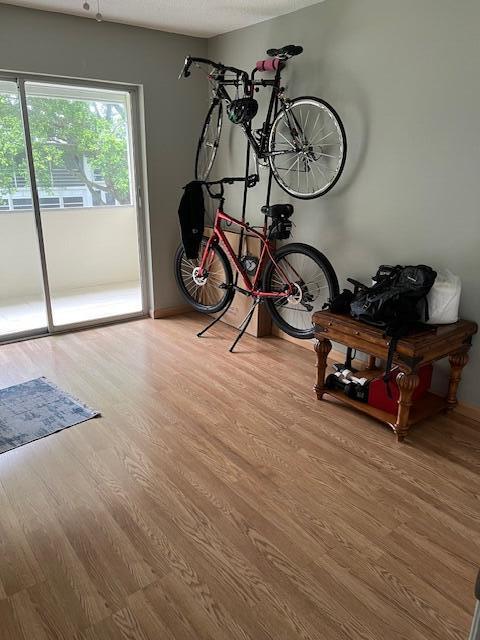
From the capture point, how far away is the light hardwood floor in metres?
1.46

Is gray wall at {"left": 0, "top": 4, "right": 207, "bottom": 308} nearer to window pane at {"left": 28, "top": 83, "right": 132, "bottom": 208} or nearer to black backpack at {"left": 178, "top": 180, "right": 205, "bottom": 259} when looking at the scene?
Answer: window pane at {"left": 28, "top": 83, "right": 132, "bottom": 208}

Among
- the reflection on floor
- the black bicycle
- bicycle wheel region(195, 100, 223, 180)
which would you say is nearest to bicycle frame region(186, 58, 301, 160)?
the black bicycle

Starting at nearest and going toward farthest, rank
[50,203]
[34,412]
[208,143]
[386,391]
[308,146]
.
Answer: [386,391] < [34,412] < [308,146] < [50,203] < [208,143]

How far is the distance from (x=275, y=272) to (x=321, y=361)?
0.99 m

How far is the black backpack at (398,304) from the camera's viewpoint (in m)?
2.34

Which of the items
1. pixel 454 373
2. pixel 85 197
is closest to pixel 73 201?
pixel 85 197

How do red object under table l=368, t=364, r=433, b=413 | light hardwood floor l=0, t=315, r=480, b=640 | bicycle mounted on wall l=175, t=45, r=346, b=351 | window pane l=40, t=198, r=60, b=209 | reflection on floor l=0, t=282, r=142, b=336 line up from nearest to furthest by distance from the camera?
light hardwood floor l=0, t=315, r=480, b=640 → red object under table l=368, t=364, r=433, b=413 → bicycle mounted on wall l=175, t=45, r=346, b=351 → window pane l=40, t=198, r=60, b=209 → reflection on floor l=0, t=282, r=142, b=336

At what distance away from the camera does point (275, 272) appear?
3516mm

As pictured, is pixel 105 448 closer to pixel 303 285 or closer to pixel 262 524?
pixel 262 524

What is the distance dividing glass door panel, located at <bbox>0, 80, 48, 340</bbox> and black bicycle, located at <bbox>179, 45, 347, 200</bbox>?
1318 millimetres

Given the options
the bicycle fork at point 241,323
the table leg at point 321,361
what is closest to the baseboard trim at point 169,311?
the bicycle fork at point 241,323

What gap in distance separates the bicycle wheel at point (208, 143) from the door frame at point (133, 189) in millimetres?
514

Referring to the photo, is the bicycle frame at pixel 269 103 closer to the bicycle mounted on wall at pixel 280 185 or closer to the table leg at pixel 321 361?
the bicycle mounted on wall at pixel 280 185

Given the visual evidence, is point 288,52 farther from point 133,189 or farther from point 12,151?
point 12,151
